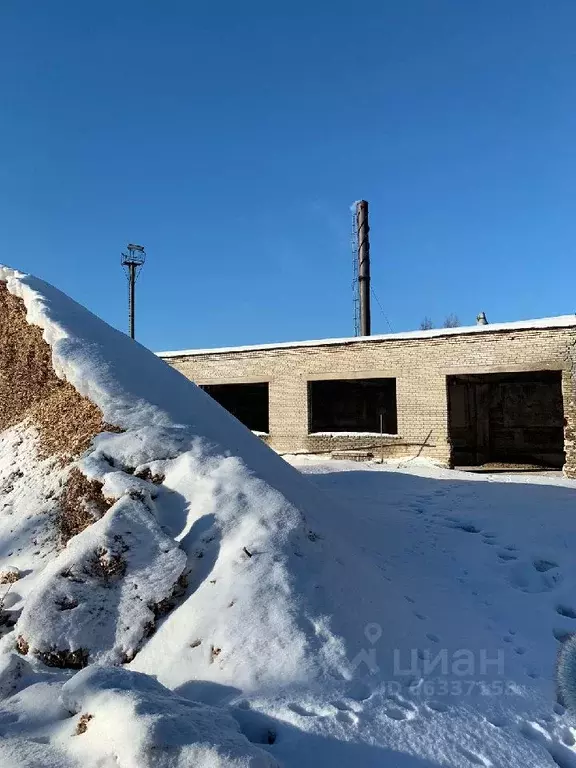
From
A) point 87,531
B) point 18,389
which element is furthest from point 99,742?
point 18,389

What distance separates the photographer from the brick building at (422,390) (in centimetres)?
1176

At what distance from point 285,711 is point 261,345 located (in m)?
12.8

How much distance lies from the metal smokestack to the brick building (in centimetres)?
381

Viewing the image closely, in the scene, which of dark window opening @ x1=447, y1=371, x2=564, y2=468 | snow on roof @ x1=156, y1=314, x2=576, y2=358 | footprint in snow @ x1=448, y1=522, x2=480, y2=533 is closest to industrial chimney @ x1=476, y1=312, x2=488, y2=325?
dark window opening @ x1=447, y1=371, x2=564, y2=468

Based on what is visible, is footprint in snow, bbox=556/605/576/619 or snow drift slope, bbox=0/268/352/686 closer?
snow drift slope, bbox=0/268/352/686

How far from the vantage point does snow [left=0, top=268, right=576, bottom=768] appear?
Result: 207 centimetres

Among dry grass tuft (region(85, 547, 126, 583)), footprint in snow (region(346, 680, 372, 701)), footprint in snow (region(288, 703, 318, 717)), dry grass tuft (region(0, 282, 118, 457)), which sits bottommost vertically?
footprint in snow (region(346, 680, 372, 701))

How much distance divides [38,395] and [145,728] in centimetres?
411

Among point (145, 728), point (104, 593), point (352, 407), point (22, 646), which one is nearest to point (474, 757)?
point (145, 728)

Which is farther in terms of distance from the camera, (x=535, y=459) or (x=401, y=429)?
(x=535, y=459)

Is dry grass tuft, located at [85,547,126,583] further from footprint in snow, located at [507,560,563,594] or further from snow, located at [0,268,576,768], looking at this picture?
footprint in snow, located at [507,560,563,594]

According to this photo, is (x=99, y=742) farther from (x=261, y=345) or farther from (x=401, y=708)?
(x=261, y=345)

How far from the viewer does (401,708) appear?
95.3 inches

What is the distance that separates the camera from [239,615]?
276cm
